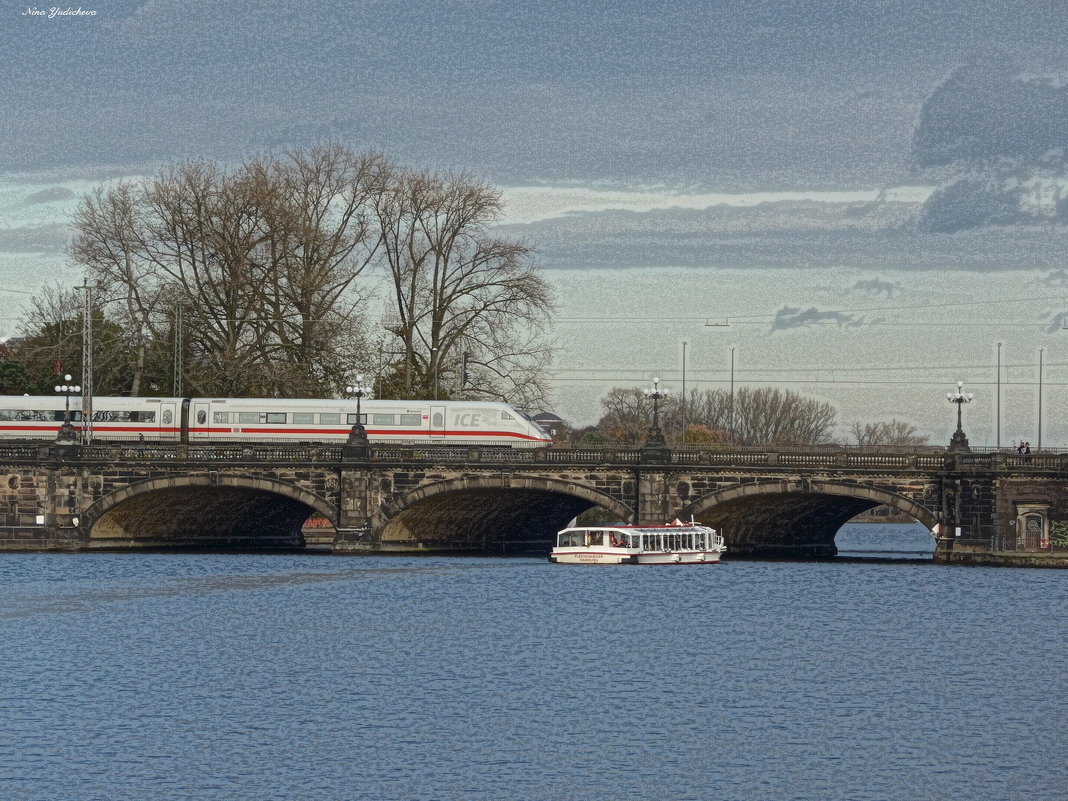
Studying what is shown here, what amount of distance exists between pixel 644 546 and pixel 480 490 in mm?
8358

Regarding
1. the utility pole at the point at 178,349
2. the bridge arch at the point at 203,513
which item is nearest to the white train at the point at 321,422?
the bridge arch at the point at 203,513

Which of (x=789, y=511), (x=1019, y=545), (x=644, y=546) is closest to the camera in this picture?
(x=1019, y=545)

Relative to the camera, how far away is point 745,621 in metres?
62.8

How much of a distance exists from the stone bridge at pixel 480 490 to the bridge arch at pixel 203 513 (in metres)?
0.11

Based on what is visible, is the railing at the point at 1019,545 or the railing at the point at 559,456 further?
the railing at the point at 559,456

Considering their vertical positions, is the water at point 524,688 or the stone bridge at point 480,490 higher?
the stone bridge at point 480,490

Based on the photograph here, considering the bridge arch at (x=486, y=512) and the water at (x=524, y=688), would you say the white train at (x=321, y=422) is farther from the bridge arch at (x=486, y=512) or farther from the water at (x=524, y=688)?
the water at (x=524, y=688)

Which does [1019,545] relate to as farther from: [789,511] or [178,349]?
[178,349]

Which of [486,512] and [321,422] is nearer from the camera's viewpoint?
[321,422]

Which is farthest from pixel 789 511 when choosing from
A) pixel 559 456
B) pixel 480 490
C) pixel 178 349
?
pixel 178 349

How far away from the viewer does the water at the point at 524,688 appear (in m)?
35.9

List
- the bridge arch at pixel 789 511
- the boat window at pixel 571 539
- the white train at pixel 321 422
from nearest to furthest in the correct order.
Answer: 1. the bridge arch at pixel 789 511
2. the boat window at pixel 571 539
3. the white train at pixel 321 422

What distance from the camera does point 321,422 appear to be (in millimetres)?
92875

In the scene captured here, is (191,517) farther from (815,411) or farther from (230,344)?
(815,411)
